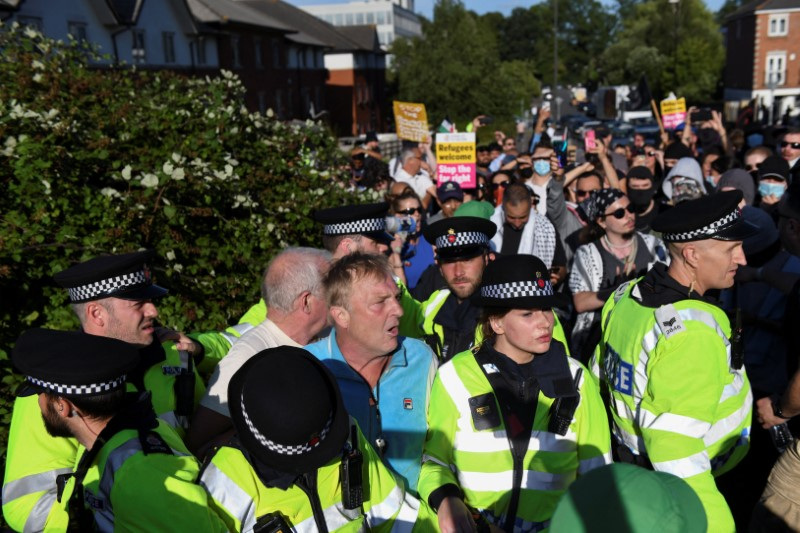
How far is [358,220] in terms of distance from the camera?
4.86 metres

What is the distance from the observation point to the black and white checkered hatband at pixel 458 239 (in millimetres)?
4496

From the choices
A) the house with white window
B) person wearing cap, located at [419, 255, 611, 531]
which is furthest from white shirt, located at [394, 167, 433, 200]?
the house with white window

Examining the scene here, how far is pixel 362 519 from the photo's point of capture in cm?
250

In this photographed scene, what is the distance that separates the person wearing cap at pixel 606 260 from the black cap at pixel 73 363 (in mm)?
3480

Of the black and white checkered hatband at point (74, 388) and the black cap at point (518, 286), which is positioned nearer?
the black and white checkered hatband at point (74, 388)

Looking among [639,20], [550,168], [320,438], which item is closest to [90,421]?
[320,438]

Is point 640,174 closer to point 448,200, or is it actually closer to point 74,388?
point 448,200

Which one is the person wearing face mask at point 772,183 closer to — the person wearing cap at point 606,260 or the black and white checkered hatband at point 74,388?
the person wearing cap at point 606,260

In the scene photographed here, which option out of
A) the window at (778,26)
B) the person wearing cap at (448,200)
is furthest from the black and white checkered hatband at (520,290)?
the window at (778,26)

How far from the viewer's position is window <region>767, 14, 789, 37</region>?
5538 cm

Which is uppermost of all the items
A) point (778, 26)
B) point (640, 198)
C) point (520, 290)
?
point (778, 26)

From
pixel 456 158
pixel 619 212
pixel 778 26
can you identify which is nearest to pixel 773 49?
pixel 778 26

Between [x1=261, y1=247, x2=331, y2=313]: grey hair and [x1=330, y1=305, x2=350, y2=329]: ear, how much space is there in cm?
42

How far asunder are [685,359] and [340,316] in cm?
155
